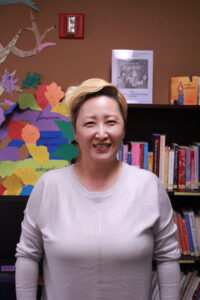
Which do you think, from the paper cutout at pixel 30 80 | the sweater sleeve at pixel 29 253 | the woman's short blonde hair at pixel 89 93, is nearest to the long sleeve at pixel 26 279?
the sweater sleeve at pixel 29 253

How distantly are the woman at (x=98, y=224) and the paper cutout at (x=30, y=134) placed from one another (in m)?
0.97

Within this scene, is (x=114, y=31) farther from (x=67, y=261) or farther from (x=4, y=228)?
(x=67, y=261)

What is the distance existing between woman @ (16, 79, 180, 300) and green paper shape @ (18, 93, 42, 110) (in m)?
0.99

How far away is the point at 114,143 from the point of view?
3.96 feet

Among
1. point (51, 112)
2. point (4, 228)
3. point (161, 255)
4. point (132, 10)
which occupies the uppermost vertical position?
point (132, 10)

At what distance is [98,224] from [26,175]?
1179 millimetres

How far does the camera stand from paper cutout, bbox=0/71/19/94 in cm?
223

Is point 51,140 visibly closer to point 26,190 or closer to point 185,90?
point 26,190

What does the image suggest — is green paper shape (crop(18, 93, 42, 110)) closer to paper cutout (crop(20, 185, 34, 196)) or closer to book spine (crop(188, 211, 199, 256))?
paper cutout (crop(20, 185, 34, 196))

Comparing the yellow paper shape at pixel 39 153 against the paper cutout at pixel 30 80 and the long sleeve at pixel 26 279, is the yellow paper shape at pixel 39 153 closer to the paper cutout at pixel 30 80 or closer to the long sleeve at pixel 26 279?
the paper cutout at pixel 30 80

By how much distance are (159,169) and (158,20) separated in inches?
40.6

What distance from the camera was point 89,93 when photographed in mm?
1234

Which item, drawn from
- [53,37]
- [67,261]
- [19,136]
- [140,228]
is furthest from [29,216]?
[53,37]

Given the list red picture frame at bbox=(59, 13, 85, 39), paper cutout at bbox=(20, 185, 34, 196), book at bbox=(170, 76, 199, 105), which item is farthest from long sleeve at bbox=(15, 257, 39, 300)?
red picture frame at bbox=(59, 13, 85, 39)
